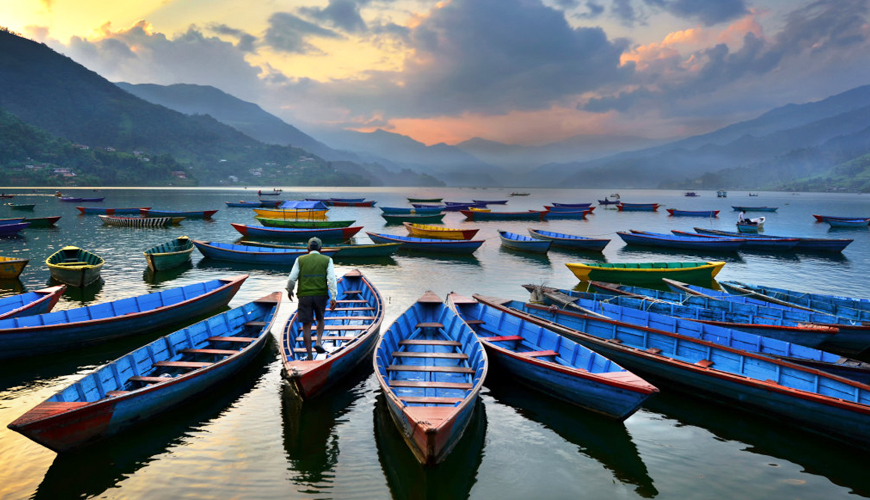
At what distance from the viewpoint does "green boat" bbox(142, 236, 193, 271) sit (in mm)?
25219

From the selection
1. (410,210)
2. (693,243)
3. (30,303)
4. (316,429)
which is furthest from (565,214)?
(30,303)

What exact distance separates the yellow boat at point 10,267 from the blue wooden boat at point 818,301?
35795 mm

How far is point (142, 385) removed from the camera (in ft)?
31.8

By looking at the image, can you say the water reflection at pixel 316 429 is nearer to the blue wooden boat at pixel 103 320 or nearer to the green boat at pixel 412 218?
the blue wooden boat at pixel 103 320

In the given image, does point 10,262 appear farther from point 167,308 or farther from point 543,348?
point 543,348

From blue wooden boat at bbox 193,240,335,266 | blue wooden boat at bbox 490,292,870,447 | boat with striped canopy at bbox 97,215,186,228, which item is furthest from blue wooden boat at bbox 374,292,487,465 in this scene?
boat with striped canopy at bbox 97,215,186,228

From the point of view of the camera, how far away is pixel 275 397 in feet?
35.6

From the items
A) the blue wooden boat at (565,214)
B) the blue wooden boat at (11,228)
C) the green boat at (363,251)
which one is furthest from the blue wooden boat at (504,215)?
the blue wooden boat at (11,228)

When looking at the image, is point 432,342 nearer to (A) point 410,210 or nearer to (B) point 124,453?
(B) point 124,453

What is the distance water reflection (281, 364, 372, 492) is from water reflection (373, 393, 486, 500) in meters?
1.07

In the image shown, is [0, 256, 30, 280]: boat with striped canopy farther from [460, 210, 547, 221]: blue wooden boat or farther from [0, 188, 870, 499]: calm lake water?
[460, 210, 547, 221]: blue wooden boat

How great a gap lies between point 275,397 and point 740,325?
14520 millimetres

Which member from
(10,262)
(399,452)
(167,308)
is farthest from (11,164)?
(399,452)

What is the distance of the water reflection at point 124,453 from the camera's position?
736cm
